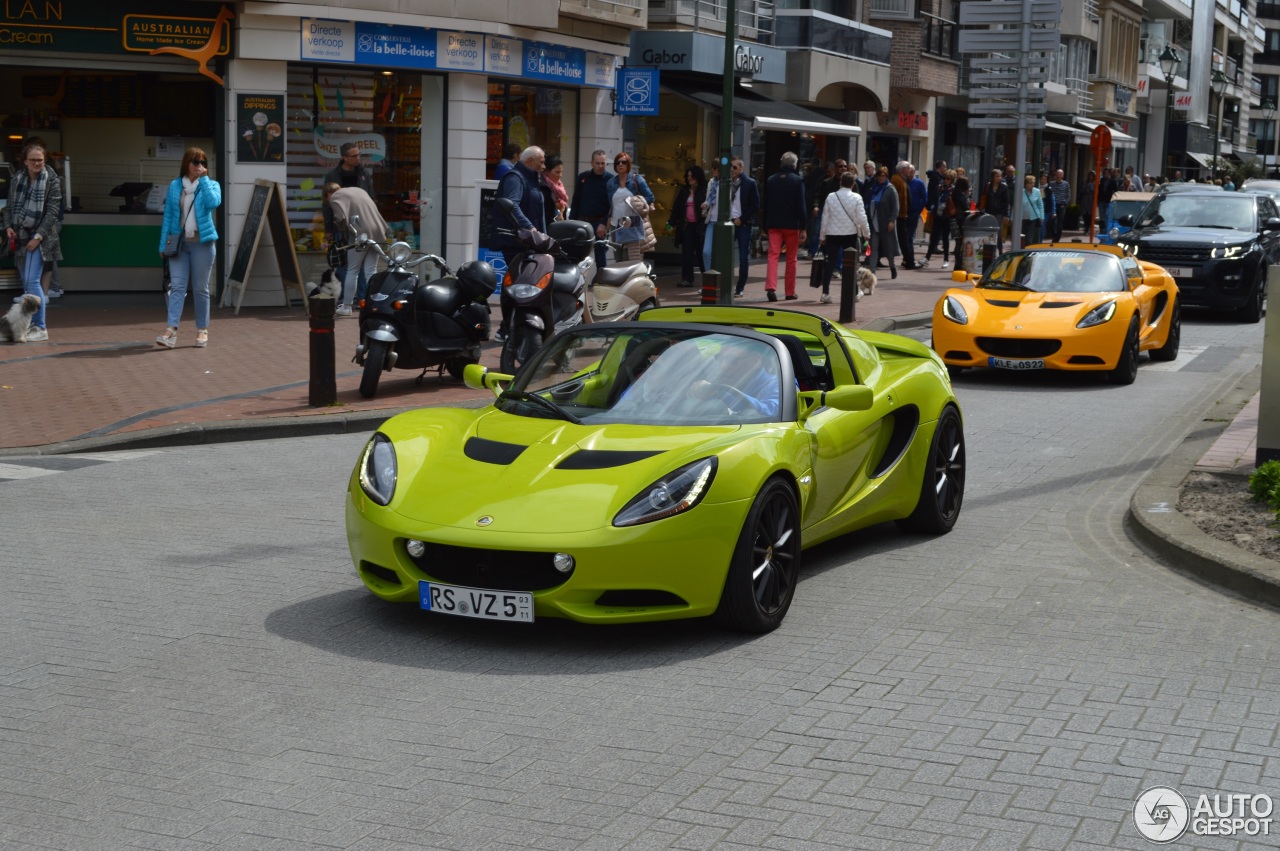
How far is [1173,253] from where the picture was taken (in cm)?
2239

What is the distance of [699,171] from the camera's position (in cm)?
2558

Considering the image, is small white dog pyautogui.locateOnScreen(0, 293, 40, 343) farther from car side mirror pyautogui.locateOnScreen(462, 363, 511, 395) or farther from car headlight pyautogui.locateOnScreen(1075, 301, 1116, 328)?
car headlight pyautogui.locateOnScreen(1075, 301, 1116, 328)

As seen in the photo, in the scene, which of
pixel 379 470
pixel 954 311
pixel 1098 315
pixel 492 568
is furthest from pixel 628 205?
pixel 492 568

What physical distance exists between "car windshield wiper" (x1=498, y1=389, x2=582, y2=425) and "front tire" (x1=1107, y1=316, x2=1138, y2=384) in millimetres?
9380

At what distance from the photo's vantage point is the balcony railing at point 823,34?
1316 inches

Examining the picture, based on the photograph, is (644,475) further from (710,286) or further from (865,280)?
(865,280)

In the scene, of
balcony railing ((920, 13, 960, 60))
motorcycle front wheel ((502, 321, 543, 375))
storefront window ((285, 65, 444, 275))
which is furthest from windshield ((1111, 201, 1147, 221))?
motorcycle front wheel ((502, 321, 543, 375))

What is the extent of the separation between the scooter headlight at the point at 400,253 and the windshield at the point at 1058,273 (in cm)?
614

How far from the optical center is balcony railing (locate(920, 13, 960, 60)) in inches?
1556

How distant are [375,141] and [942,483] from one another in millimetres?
14816

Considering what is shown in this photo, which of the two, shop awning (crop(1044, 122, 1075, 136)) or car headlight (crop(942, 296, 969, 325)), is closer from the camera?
car headlight (crop(942, 296, 969, 325))

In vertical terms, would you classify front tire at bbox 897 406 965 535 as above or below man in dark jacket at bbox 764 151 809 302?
below

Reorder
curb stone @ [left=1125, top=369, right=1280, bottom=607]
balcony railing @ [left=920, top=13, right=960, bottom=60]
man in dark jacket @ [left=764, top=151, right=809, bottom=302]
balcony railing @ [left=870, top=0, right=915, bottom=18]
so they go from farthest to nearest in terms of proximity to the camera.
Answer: balcony railing @ [left=920, top=13, right=960, bottom=60]
balcony railing @ [left=870, top=0, right=915, bottom=18]
man in dark jacket @ [left=764, top=151, right=809, bottom=302]
curb stone @ [left=1125, top=369, right=1280, bottom=607]

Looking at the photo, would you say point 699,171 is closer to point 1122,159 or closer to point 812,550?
point 812,550
